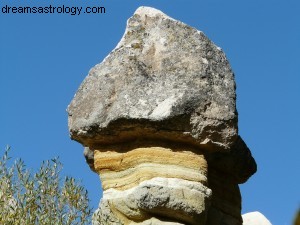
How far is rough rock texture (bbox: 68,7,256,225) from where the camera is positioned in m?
6.68

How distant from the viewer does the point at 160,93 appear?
6.98 m

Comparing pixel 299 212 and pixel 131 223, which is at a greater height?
pixel 131 223

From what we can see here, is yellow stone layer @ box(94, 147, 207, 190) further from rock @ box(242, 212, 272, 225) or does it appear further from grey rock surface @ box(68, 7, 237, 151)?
rock @ box(242, 212, 272, 225)

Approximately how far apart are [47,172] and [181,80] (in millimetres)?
2074

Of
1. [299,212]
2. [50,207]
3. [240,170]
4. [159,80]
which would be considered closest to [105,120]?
[159,80]

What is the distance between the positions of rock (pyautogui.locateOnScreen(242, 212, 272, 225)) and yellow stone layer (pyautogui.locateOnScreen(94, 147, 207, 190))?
8.80 metres

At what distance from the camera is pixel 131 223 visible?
6742 mm

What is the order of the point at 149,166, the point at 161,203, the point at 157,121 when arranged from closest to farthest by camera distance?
the point at 161,203 → the point at 157,121 → the point at 149,166

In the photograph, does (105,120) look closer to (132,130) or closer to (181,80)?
(132,130)

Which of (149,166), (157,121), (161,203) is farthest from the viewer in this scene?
(149,166)

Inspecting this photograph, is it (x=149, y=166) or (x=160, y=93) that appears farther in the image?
(x=160, y=93)

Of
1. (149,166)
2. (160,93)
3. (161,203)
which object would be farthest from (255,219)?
(161,203)

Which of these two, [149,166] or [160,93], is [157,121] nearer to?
[160,93]

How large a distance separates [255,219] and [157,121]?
9.79m
